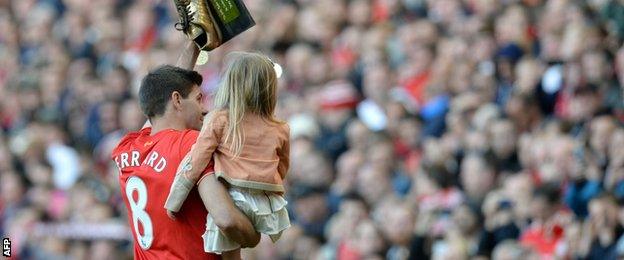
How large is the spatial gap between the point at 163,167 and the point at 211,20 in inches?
29.2

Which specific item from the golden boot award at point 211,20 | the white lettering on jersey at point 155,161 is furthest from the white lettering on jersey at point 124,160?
the golden boot award at point 211,20

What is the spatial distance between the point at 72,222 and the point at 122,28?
371 cm

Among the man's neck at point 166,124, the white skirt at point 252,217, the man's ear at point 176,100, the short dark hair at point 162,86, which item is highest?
the short dark hair at point 162,86

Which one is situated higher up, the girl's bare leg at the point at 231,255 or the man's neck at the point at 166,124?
the man's neck at the point at 166,124

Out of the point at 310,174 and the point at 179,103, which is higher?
the point at 179,103

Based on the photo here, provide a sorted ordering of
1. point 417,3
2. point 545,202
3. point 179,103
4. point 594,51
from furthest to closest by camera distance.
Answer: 1. point 417,3
2. point 594,51
3. point 545,202
4. point 179,103

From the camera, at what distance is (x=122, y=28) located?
17312mm

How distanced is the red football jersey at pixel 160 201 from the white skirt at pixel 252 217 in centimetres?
12

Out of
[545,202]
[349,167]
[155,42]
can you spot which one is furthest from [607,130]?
[155,42]

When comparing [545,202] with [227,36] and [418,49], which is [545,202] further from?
[227,36]

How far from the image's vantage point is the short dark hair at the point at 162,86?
→ 22.8 feet

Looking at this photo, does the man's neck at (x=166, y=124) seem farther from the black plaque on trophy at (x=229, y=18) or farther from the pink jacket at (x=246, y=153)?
the black plaque on trophy at (x=229, y=18)

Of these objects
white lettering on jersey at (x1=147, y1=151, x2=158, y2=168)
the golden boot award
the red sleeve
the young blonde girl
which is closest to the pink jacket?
the young blonde girl

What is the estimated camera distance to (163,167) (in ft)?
22.5
